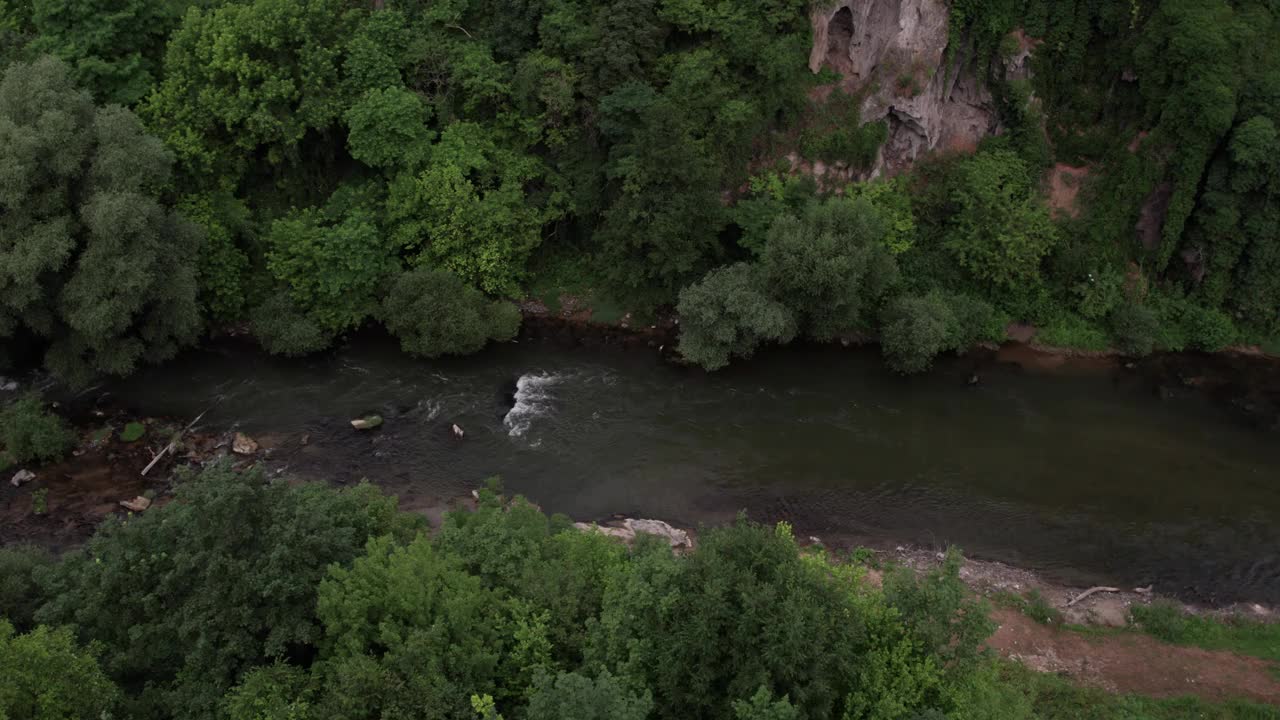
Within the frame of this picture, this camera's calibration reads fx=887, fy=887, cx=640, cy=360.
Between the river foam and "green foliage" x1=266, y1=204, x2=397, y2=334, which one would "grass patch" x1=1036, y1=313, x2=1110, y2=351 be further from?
"green foliage" x1=266, y1=204, x2=397, y2=334

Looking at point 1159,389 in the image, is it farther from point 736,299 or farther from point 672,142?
point 672,142

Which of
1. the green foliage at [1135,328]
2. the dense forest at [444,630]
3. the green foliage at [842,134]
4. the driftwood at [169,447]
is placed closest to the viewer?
the dense forest at [444,630]

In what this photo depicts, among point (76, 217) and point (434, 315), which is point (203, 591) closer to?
point (434, 315)

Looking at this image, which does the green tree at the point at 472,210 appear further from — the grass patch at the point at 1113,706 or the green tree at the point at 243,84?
the grass patch at the point at 1113,706

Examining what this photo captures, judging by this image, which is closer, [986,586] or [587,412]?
[986,586]

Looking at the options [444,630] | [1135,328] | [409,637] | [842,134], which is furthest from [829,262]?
[409,637]

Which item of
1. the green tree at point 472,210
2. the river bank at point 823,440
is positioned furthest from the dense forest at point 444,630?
the green tree at point 472,210

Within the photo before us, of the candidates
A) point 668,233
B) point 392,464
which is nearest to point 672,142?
point 668,233

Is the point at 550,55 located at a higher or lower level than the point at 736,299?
higher
